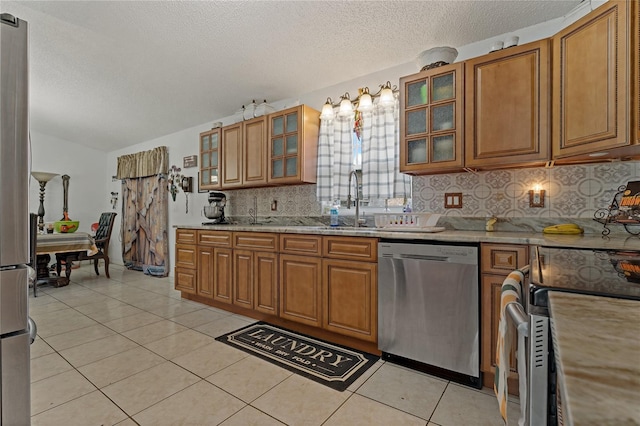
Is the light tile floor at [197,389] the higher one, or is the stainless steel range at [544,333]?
the stainless steel range at [544,333]

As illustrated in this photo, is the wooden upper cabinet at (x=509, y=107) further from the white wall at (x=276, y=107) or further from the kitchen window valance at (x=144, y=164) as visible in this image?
the kitchen window valance at (x=144, y=164)

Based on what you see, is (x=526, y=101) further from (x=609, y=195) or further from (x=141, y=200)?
(x=141, y=200)

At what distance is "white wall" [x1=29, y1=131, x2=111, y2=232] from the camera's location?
5.87 m

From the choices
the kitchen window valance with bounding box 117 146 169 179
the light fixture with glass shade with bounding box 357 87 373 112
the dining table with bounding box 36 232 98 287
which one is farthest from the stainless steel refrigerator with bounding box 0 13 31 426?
the kitchen window valance with bounding box 117 146 169 179

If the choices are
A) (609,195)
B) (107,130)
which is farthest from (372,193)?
(107,130)

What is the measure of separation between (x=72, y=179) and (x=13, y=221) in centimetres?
683

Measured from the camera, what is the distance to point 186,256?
3.70 meters

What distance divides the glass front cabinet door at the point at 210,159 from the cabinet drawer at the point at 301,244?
67.5 inches

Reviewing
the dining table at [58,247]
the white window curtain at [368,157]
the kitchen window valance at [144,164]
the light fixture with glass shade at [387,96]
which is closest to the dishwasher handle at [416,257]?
the white window curtain at [368,157]

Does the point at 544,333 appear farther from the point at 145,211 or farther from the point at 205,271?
the point at 145,211

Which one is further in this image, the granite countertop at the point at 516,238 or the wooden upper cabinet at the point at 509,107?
the wooden upper cabinet at the point at 509,107

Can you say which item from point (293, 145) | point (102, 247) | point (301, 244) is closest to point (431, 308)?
point (301, 244)

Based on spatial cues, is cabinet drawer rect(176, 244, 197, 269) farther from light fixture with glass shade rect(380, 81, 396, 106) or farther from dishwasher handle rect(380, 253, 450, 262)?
light fixture with glass shade rect(380, 81, 396, 106)

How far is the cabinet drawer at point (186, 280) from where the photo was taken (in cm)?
361
